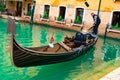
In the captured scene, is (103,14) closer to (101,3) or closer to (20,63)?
(101,3)

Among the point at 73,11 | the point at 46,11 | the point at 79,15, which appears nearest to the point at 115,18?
the point at 79,15

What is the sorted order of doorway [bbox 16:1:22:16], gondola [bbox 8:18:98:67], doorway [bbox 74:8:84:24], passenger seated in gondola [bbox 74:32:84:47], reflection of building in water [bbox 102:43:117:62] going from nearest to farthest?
gondola [bbox 8:18:98:67] → passenger seated in gondola [bbox 74:32:84:47] → reflection of building in water [bbox 102:43:117:62] → doorway [bbox 74:8:84:24] → doorway [bbox 16:1:22:16]

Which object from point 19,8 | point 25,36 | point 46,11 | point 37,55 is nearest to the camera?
point 37,55

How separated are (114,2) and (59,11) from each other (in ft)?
15.2

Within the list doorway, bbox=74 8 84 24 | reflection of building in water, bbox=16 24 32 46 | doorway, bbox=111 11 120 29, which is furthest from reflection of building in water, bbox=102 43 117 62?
doorway, bbox=74 8 84 24

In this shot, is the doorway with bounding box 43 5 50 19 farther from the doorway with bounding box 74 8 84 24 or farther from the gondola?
the gondola

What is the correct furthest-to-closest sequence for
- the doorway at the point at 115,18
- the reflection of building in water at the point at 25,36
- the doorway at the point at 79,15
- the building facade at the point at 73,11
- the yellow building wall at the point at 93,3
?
1. the doorway at the point at 79,15
2. the doorway at the point at 115,18
3. the building facade at the point at 73,11
4. the yellow building wall at the point at 93,3
5. the reflection of building in water at the point at 25,36

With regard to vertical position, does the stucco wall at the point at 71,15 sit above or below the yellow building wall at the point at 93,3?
below

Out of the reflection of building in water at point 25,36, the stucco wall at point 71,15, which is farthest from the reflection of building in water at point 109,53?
the stucco wall at point 71,15

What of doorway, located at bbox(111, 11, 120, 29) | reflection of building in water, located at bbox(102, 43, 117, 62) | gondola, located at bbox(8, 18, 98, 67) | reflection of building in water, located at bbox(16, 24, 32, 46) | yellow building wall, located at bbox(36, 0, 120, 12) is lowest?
reflection of building in water, located at bbox(102, 43, 117, 62)

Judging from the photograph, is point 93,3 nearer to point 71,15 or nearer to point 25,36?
point 71,15

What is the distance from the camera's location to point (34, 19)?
20.6 meters


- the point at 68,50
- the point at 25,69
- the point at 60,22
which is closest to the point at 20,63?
the point at 25,69

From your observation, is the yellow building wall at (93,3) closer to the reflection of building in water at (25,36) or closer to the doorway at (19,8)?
the reflection of building in water at (25,36)
